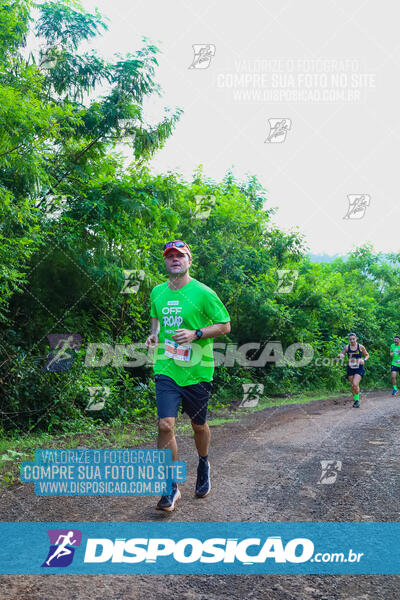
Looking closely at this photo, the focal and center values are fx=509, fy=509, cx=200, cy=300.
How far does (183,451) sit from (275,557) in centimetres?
364

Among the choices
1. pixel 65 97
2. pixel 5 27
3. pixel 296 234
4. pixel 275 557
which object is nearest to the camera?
pixel 275 557

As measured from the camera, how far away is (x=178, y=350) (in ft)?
14.5

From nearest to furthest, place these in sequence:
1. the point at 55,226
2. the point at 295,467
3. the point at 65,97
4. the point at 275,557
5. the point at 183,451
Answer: the point at 275,557, the point at 295,467, the point at 183,451, the point at 55,226, the point at 65,97

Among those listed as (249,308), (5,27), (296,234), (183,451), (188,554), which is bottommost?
(183,451)

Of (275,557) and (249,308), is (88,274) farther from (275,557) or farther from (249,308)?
(249,308)

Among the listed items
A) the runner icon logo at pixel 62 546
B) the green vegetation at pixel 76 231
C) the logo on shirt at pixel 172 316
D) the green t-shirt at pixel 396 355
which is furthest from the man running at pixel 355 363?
the runner icon logo at pixel 62 546

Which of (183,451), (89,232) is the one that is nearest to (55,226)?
(89,232)

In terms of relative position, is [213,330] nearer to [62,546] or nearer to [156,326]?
[156,326]

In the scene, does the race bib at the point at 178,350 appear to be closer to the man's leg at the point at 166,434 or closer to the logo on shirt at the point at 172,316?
the logo on shirt at the point at 172,316

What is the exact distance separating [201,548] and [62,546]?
3.17ft

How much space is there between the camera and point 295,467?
5.85m

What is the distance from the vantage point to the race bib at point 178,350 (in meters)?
4.42

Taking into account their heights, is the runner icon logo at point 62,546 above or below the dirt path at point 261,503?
below

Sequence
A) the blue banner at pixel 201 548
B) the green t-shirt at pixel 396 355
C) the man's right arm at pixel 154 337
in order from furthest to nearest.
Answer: the green t-shirt at pixel 396 355, the man's right arm at pixel 154 337, the blue banner at pixel 201 548
